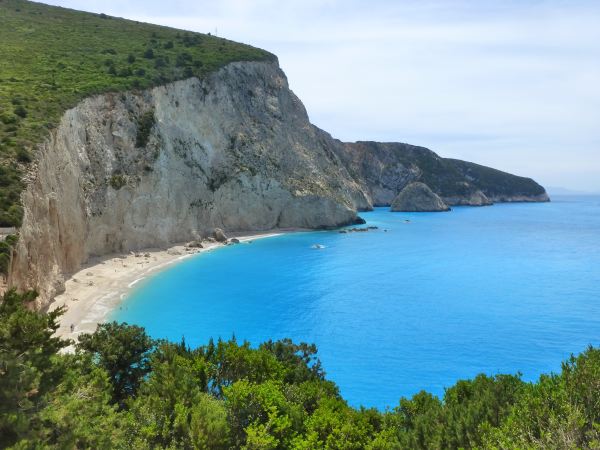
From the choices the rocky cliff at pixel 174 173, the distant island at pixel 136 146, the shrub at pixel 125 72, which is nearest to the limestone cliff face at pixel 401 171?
the rocky cliff at pixel 174 173

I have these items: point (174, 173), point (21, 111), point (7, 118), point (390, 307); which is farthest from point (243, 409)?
point (174, 173)

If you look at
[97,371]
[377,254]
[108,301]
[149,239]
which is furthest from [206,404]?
[377,254]

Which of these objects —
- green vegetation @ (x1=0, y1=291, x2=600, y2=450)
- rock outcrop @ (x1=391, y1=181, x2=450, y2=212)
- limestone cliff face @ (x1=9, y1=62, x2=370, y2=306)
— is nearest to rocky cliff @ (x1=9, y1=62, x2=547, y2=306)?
limestone cliff face @ (x1=9, y1=62, x2=370, y2=306)

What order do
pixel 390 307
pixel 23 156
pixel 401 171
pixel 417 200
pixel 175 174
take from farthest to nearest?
pixel 401 171 → pixel 417 200 → pixel 175 174 → pixel 390 307 → pixel 23 156

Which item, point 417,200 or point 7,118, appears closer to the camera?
point 7,118

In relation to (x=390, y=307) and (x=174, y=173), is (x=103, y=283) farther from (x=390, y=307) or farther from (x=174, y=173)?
(x=390, y=307)

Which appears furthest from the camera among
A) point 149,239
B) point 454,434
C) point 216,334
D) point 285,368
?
point 149,239

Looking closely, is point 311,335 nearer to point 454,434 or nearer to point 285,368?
point 285,368
